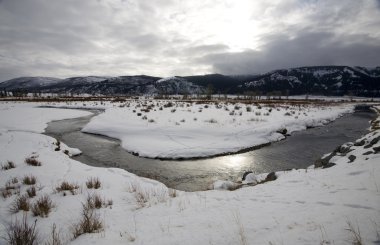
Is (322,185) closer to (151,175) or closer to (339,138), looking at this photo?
(151,175)

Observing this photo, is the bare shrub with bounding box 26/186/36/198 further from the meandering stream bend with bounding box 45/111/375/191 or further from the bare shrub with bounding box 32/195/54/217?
the meandering stream bend with bounding box 45/111/375/191

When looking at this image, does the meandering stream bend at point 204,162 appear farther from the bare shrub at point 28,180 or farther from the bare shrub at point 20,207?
the bare shrub at point 20,207

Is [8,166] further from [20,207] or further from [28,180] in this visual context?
[20,207]

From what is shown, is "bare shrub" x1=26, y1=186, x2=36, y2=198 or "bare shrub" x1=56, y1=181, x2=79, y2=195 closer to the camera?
"bare shrub" x1=26, y1=186, x2=36, y2=198

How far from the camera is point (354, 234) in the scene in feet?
9.24

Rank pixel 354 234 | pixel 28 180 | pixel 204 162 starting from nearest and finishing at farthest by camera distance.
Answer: pixel 354 234 < pixel 28 180 < pixel 204 162

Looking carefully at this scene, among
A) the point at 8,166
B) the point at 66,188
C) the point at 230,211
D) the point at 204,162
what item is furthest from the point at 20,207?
the point at 204,162

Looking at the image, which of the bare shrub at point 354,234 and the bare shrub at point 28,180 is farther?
the bare shrub at point 28,180

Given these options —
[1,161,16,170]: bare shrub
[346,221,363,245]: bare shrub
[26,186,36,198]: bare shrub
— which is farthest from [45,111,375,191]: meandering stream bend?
[346,221,363,245]: bare shrub

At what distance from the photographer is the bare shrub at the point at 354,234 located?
265cm

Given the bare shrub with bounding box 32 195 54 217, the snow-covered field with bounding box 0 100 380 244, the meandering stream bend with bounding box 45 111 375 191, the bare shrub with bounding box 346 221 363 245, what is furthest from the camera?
the meandering stream bend with bounding box 45 111 375 191

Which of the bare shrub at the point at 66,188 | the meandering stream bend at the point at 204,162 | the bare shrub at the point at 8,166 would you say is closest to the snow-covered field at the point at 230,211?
the bare shrub at the point at 66,188

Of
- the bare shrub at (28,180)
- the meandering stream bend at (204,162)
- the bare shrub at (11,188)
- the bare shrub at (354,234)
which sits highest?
the bare shrub at (354,234)

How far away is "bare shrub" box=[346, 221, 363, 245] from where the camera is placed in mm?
2648
